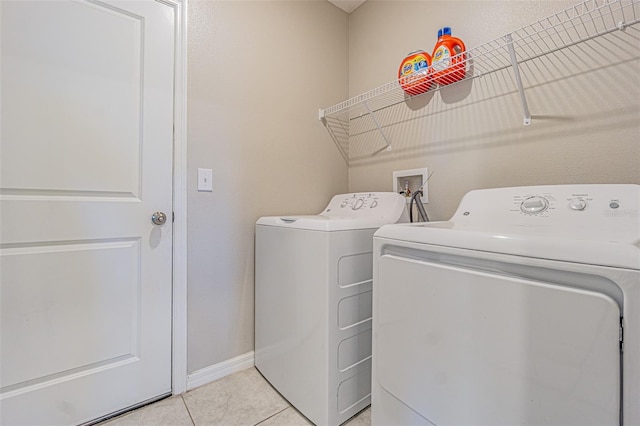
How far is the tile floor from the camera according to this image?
1224 mm

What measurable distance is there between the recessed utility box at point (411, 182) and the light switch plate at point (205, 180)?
3.67 feet

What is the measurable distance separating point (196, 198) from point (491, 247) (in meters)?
1.34

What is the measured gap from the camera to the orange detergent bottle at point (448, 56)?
1396 mm

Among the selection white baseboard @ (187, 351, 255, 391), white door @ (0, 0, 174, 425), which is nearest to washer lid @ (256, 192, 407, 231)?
white door @ (0, 0, 174, 425)

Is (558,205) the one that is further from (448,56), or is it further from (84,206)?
(84,206)

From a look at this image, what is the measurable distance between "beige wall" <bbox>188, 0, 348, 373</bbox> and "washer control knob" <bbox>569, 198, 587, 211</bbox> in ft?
4.41

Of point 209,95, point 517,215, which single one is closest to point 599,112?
point 517,215

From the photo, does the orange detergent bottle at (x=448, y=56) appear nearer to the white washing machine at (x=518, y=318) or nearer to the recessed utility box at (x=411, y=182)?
the recessed utility box at (x=411, y=182)

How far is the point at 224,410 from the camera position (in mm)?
1294

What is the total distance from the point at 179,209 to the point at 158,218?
104 millimetres

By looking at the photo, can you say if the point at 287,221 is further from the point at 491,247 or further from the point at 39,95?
the point at 39,95

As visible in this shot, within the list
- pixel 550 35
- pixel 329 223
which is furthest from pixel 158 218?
pixel 550 35

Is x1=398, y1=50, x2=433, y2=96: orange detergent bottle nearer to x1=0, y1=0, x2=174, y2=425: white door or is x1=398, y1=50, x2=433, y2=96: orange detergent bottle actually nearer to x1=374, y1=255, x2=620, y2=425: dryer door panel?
x1=374, y1=255, x2=620, y2=425: dryer door panel

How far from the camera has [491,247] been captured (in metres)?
0.70
